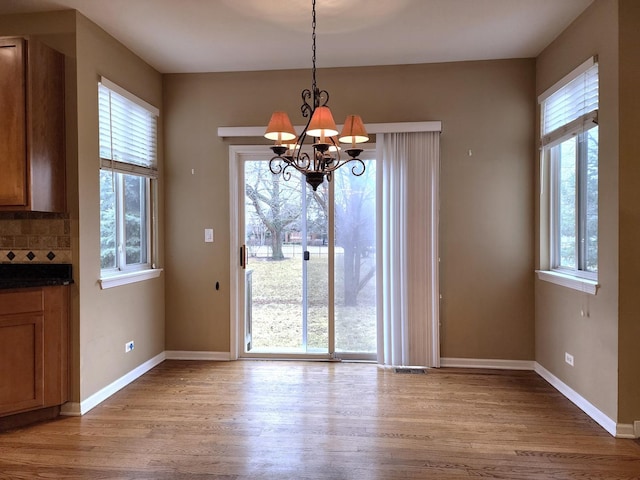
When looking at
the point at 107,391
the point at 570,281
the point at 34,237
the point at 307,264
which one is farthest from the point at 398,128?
the point at 107,391

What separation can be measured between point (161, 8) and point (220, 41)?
1.84 feet

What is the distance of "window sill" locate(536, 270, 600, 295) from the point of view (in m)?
2.71

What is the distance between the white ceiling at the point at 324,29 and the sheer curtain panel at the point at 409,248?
80cm

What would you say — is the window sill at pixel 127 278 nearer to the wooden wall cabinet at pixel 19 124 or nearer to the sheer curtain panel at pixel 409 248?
the wooden wall cabinet at pixel 19 124

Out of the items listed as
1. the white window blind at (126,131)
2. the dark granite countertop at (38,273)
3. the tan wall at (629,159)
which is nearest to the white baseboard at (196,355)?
the dark granite countertop at (38,273)

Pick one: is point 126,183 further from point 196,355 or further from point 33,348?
point 196,355

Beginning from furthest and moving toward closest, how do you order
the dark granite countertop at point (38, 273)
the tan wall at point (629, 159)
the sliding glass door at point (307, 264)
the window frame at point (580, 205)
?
the sliding glass door at point (307, 264) < the window frame at point (580, 205) < the dark granite countertop at point (38, 273) < the tan wall at point (629, 159)

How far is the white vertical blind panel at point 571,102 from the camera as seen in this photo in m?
2.75

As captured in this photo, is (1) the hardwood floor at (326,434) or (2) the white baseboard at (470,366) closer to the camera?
(1) the hardwood floor at (326,434)

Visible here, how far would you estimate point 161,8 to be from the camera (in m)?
2.77

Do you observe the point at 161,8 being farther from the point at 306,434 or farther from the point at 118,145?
the point at 306,434

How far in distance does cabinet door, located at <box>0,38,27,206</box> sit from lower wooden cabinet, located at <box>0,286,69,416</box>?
2.13 ft

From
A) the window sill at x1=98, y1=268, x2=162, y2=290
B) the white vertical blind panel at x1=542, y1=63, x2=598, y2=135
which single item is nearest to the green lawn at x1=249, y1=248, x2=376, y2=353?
the window sill at x1=98, y1=268, x2=162, y2=290

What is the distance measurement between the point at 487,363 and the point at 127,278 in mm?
3322
